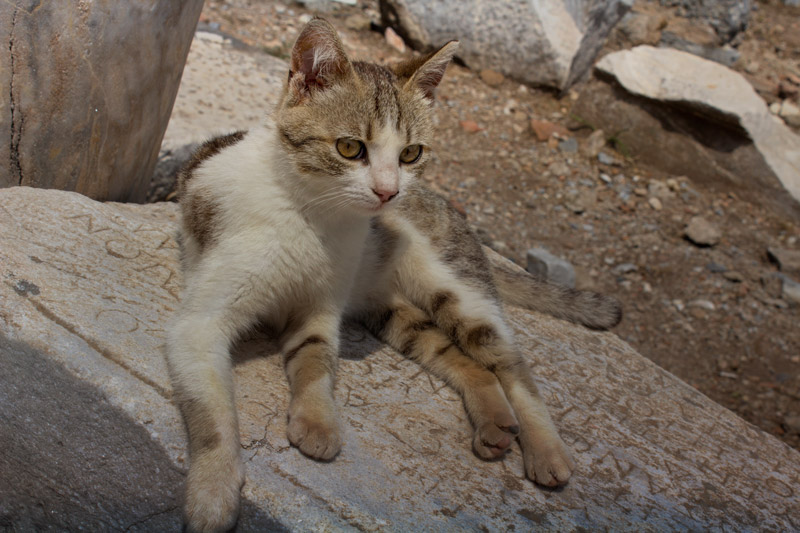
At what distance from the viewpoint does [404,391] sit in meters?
3.11

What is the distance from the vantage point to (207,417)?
2.39m

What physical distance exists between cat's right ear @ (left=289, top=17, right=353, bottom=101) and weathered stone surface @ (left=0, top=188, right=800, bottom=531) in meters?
1.11

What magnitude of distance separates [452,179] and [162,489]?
494 centimetres

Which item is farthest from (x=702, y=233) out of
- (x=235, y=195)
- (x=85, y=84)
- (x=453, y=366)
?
(x=85, y=84)

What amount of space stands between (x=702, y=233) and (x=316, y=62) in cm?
466

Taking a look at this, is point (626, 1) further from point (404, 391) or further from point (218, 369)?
point (218, 369)

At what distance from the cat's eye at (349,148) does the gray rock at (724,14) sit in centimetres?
805

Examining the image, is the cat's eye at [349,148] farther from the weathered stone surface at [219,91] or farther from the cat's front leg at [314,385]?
the weathered stone surface at [219,91]

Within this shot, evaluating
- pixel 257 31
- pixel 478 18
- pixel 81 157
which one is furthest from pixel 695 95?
pixel 81 157

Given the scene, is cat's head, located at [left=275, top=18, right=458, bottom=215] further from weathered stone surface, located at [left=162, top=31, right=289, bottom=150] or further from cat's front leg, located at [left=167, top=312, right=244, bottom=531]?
weathered stone surface, located at [left=162, top=31, right=289, bottom=150]

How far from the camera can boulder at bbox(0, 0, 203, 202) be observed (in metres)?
3.16

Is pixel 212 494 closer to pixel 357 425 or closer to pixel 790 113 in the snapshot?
pixel 357 425

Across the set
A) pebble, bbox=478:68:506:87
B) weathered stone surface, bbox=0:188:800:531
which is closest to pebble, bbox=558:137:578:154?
pebble, bbox=478:68:506:87

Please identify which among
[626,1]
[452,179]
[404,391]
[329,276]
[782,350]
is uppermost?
[626,1]
